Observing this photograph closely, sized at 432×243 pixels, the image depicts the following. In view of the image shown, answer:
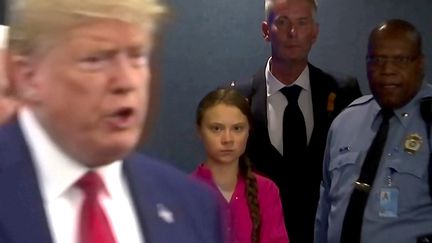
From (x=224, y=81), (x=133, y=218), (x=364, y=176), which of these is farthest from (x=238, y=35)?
(x=133, y=218)

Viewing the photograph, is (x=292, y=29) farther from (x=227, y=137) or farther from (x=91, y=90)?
(x=91, y=90)

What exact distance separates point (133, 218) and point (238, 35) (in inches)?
125

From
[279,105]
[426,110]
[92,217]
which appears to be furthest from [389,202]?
[92,217]

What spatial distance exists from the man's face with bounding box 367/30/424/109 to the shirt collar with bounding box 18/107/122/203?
6.29ft

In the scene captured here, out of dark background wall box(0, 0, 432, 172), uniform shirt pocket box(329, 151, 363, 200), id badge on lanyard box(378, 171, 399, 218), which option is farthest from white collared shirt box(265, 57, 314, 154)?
dark background wall box(0, 0, 432, 172)

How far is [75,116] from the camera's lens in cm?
98

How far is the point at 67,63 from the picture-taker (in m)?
0.98

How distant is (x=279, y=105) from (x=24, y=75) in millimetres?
2200

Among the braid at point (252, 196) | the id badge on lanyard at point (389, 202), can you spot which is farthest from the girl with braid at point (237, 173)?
the id badge on lanyard at point (389, 202)

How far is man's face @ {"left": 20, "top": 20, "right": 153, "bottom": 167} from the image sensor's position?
975mm

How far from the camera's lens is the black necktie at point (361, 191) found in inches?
108

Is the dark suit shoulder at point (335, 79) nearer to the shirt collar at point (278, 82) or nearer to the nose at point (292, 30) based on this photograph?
the shirt collar at point (278, 82)

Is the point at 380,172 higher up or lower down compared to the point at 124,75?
lower down

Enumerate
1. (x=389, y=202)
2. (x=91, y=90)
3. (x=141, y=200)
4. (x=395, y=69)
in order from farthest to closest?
(x=395, y=69), (x=389, y=202), (x=141, y=200), (x=91, y=90)
